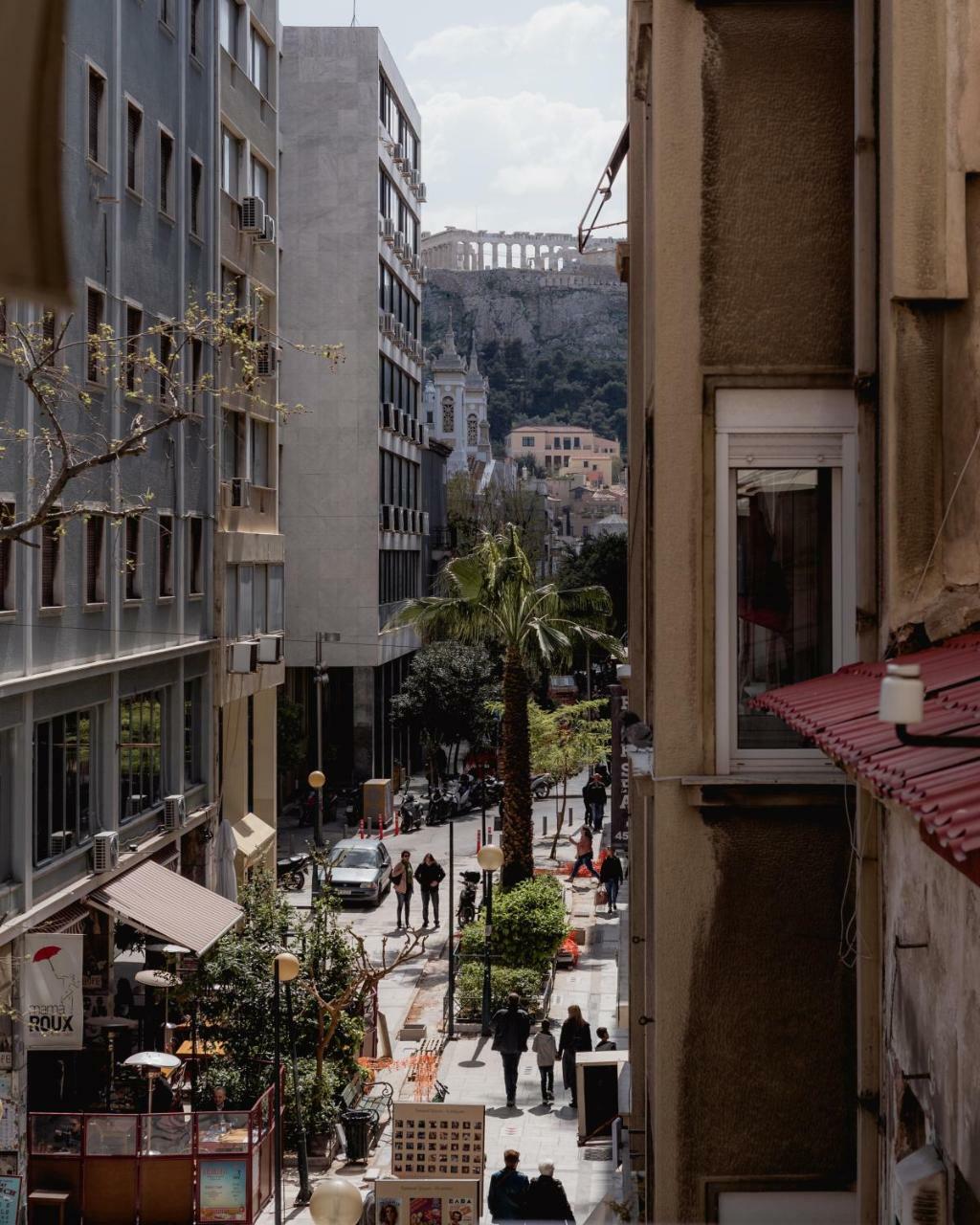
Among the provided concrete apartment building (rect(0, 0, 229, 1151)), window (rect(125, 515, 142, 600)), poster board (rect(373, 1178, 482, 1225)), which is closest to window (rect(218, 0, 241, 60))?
concrete apartment building (rect(0, 0, 229, 1151))

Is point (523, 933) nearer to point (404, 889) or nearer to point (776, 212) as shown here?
point (404, 889)

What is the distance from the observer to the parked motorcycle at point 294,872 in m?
35.4

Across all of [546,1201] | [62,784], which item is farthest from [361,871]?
[546,1201]

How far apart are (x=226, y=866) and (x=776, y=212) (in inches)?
930

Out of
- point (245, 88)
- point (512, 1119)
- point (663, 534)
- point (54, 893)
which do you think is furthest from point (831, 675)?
point (245, 88)

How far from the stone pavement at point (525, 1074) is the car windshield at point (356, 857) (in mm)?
1293

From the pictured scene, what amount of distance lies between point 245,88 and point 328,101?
2175cm

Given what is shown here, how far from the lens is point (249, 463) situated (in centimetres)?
3134

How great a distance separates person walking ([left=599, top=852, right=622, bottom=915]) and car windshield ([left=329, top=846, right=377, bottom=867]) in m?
6.06

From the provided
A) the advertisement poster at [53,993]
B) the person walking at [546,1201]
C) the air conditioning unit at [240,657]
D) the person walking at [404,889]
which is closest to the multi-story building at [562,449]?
the person walking at [404,889]

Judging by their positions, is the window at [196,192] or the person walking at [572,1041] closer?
the person walking at [572,1041]

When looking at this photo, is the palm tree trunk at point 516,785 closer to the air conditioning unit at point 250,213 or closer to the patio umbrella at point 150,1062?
the air conditioning unit at point 250,213

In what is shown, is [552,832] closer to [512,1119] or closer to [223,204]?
[223,204]

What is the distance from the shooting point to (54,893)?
20.2m
